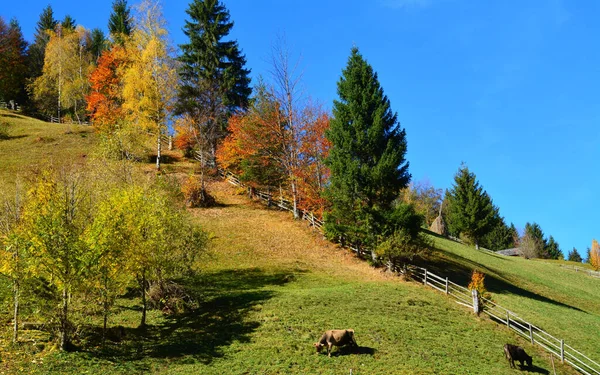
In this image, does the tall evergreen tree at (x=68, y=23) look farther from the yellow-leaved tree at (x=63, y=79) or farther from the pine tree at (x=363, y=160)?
the pine tree at (x=363, y=160)

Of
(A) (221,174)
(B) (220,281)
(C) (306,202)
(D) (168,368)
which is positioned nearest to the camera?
(D) (168,368)

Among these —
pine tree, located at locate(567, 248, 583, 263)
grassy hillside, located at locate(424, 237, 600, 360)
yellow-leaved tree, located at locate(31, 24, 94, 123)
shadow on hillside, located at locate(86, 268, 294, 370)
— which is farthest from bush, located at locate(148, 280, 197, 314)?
pine tree, located at locate(567, 248, 583, 263)

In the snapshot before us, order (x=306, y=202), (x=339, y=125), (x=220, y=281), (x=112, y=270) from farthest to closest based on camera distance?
(x=306, y=202)
(x=339, y=125)
(x=220, y=281)
(x=112, y=270)

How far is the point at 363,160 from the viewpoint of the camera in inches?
1216

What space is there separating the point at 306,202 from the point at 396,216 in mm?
10373

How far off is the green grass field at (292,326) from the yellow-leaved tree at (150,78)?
19588mm

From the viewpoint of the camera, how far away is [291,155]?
3831 centimetres

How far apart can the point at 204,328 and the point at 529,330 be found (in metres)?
15.3

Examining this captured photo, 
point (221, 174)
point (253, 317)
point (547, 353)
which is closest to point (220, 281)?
point (253, 317)

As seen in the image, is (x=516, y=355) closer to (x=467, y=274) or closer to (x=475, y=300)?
(x=475, y=300)

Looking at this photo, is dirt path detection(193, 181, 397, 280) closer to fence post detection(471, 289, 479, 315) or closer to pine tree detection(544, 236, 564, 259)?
fence post detection(471, 289, 479, 315)

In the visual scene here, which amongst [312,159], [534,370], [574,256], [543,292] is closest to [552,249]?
[574,256]

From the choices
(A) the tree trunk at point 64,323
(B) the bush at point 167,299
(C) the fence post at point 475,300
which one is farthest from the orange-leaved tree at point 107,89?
(C) the fence post at point 475,300

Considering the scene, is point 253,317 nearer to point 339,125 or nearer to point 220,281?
point 220,281
